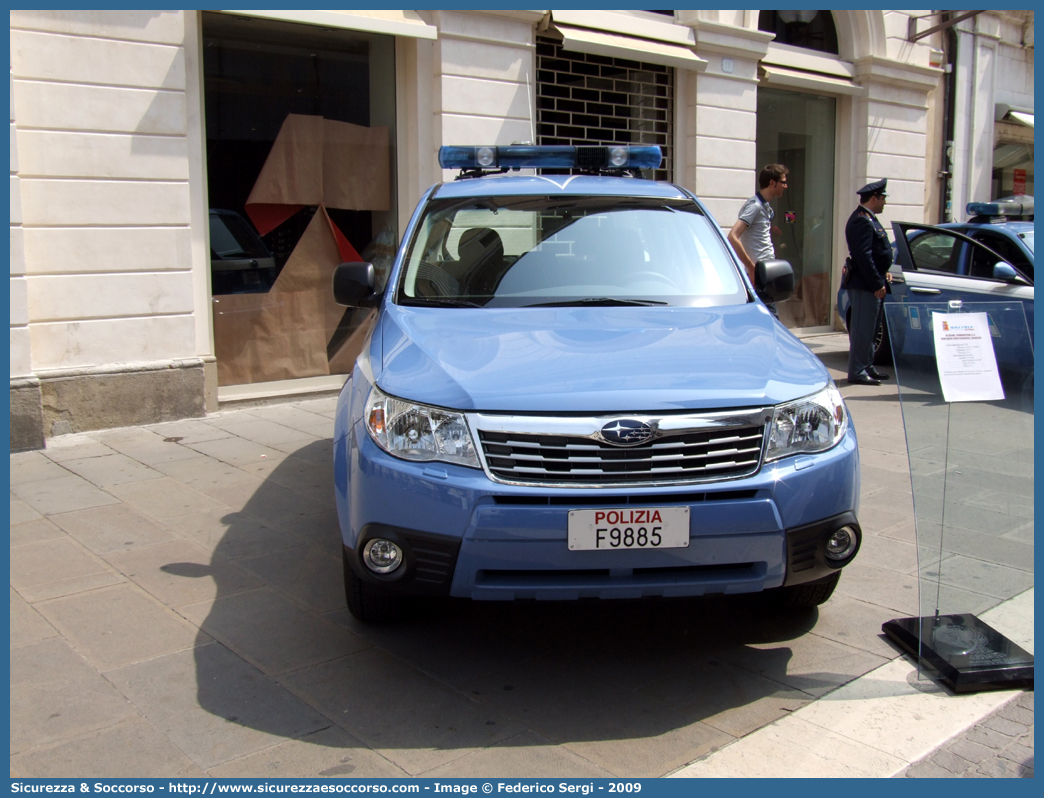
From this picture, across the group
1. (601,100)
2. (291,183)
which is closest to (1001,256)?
(601,100)

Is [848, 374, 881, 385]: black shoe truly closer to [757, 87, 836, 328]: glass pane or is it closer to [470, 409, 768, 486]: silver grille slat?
[757, 87, 836, 328]: glass pane

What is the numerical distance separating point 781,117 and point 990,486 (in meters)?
10.2

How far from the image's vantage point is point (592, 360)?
3.33m

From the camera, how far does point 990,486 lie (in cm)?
400

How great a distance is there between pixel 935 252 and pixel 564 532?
792 cm

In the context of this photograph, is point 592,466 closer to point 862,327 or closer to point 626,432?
point 626,432

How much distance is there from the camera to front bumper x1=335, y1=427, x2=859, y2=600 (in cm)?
302

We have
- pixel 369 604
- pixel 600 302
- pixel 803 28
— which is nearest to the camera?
pixel 369 604

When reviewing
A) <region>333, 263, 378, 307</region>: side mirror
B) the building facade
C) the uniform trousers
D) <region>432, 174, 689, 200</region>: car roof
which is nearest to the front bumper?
<region>333, 263, 378, 307</region>: side mirror

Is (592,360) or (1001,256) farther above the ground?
(1001,256)

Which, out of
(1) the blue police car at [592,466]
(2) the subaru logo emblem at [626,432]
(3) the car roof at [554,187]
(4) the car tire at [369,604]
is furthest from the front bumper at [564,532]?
(3) the car roof at [554,187]

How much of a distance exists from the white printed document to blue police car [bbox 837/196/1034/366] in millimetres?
4982

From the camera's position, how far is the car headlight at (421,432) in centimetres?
310

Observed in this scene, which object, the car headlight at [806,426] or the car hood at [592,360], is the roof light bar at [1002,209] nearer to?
the car hood at [592,360]
